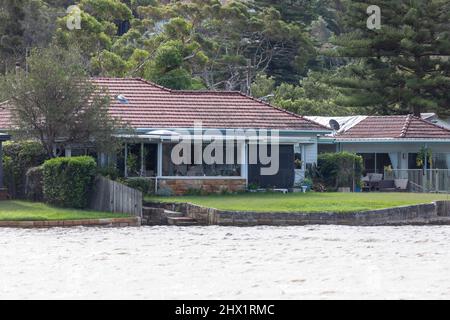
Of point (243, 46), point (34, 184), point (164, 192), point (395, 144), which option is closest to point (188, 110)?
point (164, 192)

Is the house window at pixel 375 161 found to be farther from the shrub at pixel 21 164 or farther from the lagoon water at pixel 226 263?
the lagoon water at pixel 226 263

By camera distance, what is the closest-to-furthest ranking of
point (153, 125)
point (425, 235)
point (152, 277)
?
point (152, 277), point (425, 235), point (153, 125)

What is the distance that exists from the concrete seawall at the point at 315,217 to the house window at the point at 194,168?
5.08 meters

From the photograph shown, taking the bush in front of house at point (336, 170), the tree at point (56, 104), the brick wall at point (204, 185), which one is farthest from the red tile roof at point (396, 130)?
the tree at point (56, 104)

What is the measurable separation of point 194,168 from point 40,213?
942cm

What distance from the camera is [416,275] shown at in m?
22.6

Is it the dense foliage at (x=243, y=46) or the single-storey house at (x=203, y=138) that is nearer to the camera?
the single-storey house at (x=203, y=138)

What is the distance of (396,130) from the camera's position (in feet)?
175

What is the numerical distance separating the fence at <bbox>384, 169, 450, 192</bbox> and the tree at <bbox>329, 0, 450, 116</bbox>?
1376cm

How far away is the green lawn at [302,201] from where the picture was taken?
36.3 meters
